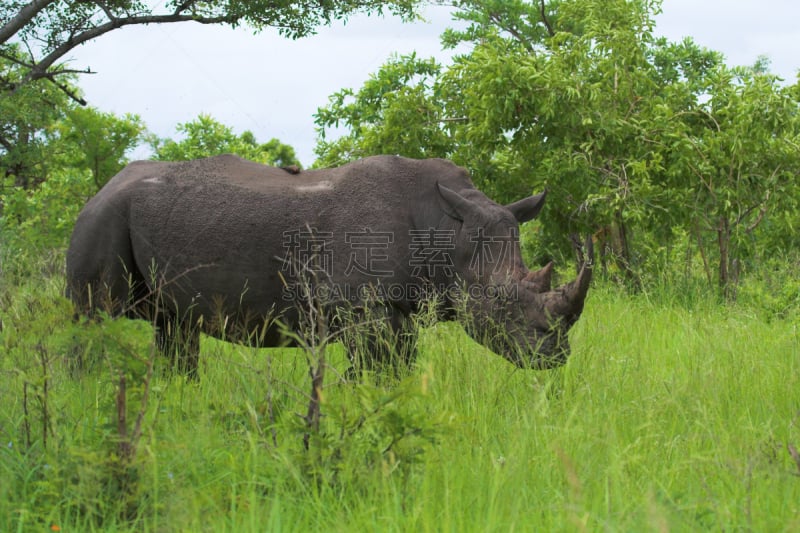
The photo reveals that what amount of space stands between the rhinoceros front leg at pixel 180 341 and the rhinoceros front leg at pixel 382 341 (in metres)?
1.11

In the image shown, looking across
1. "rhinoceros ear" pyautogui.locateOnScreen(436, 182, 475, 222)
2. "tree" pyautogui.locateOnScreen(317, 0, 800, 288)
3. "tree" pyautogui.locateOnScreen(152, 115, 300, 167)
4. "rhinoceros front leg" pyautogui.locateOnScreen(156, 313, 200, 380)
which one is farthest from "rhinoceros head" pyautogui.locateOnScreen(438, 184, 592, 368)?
"tree" pyautogui.locateOnScreen(152, 115, 300, 167)

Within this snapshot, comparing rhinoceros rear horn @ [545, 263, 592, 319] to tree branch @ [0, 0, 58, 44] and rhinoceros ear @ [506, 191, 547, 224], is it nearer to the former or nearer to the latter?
rhinoceros ear @ [506, 191, 547, 224]

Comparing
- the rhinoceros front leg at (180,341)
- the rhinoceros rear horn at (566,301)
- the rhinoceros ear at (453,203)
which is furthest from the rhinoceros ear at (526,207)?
the rhinoceros front leg at (180,341)

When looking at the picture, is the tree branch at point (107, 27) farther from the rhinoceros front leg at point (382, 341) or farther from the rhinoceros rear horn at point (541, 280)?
the rhinoceros rear horn at point (541, 280)

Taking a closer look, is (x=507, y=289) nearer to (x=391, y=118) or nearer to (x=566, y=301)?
(x=566, y=301)

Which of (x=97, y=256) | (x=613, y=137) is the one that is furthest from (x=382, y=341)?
(x=613, y=137)

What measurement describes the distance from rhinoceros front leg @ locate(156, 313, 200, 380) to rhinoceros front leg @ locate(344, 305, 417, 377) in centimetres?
111

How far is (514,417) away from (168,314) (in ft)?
8.09

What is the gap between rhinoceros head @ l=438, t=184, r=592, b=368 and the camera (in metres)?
4.32

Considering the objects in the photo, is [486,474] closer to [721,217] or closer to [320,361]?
[320,361]

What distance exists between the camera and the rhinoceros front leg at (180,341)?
5.17m

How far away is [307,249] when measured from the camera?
482cm

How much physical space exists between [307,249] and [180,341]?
1.11 m

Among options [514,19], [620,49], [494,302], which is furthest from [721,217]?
[514,19]
